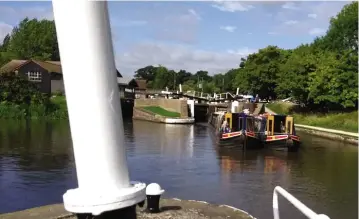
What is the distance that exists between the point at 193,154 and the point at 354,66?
78.6ft

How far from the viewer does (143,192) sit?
2.96 meters

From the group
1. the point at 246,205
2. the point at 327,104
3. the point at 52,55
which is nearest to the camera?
the point at 246,205

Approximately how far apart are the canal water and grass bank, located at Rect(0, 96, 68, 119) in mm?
19134

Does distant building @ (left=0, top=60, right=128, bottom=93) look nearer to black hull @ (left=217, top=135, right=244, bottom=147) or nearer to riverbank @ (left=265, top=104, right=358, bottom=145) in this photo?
riverbank @ (left=265, top=104, right=358, bottom=145)

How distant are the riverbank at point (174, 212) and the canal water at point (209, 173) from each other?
3.95 metres

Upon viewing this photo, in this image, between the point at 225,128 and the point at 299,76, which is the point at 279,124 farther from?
the point at 299,76

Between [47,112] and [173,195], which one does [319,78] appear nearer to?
[47,112]

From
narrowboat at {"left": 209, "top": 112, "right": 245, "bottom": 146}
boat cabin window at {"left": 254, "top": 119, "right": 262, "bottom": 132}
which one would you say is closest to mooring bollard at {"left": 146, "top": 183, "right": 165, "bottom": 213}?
narrowboat at {"left": 209, "top": 112, "right": 245, "bottom": 146}

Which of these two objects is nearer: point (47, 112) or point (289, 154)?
point (289, 154)

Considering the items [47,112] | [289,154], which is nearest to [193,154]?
[289,154]

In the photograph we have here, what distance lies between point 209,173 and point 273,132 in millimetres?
10623

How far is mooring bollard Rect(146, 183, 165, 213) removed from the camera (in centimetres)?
698

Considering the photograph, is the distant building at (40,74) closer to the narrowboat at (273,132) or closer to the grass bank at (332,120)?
the grass bank at (332,120)

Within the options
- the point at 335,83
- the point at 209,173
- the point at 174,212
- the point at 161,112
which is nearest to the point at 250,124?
the point at 209,173
